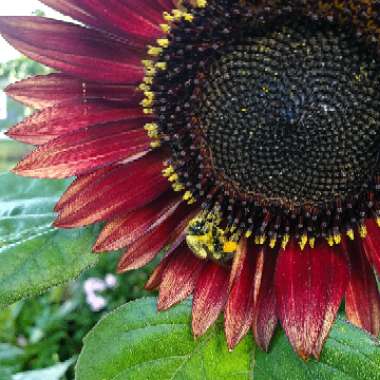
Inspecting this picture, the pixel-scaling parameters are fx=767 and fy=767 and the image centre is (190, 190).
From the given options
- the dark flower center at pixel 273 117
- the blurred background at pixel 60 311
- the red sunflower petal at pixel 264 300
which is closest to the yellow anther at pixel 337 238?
the dark flower center at pixel 273 117

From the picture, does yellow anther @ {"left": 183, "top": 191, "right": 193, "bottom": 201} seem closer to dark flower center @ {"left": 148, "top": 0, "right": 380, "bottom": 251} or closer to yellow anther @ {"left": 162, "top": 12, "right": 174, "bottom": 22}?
dark flower center @ {"left": 148, "top": 0, "right": 380, "bottom": 251}

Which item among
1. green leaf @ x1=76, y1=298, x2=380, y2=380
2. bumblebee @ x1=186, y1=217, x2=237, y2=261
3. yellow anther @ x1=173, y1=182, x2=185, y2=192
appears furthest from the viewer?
yellow anther @ x1=173, y1=182, x2=185, y2=192

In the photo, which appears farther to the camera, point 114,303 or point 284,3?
point 114,303

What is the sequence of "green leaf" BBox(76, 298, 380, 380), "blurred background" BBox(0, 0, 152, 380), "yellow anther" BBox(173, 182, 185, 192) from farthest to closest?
"blurred background" BBox(0, 0, 152, 380) < "yellow anther" BBox(173, 182, 185, 192) < "green leaf" BBox(76, 298, 380, 380)

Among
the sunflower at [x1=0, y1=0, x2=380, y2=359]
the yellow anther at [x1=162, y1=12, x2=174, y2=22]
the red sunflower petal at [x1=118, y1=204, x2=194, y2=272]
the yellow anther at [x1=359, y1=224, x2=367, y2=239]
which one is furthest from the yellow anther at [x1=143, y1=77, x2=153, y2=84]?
the yellow anther at [x1=359, y1=224, x2=367, y2=239]

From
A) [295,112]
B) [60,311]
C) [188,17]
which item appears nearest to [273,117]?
[295,112]

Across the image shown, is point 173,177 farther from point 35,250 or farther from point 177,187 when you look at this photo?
point 35,250

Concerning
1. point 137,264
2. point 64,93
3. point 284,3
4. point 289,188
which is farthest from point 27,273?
point 284,3

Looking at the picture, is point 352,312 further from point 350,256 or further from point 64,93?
point 64,93
